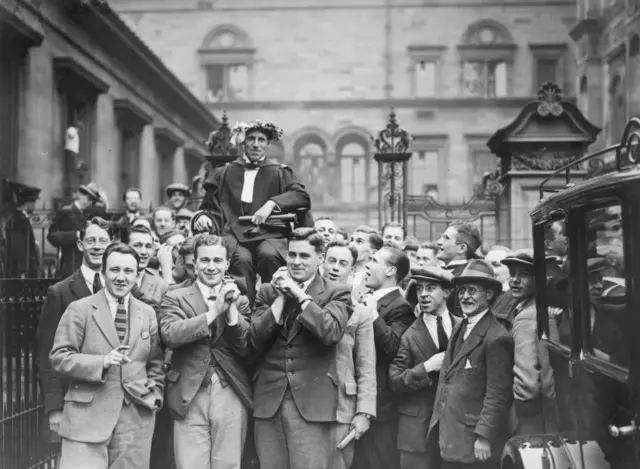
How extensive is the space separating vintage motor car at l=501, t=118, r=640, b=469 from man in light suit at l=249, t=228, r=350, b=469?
1.37m

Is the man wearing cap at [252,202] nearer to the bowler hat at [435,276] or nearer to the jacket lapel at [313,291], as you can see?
the jacket lapel at [313,291]

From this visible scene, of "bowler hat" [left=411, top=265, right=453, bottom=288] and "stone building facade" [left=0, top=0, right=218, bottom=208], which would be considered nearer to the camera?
"bowler hat" [left=411, top=265, right=453, bottom=288]

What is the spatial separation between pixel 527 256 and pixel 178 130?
2543 centimetres

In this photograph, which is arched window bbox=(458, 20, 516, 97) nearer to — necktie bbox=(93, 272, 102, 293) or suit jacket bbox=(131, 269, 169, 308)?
suit jacket bbox=(131, 269, 169, 308)

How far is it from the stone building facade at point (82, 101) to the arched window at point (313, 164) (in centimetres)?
1033

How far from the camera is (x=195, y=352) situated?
6109 millimetres

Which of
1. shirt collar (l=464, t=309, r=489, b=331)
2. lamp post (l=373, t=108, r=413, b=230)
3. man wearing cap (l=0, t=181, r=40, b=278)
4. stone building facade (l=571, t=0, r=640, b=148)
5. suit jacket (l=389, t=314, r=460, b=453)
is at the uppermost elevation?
stone building facade (l=571, t=0, r=640, b=148)

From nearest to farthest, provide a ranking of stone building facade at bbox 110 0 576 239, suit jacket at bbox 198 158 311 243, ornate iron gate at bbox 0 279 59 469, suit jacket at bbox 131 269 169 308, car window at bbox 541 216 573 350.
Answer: car window at bbox 541 216 573 350, suit jacket at bbox 131 269 169 308, ornate iron gate at bbox 0 279 59 469, suit jacket at bbox 198 158 311 243, stone building facade at bbox 110 0 576 239

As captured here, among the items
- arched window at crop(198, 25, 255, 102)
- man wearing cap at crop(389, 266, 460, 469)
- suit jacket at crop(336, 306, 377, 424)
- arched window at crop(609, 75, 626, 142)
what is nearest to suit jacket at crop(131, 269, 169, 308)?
suit jacket at crop(336, 306, 377, 424)

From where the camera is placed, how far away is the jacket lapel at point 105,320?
19.2 ft

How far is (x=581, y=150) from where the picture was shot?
44.8 ft

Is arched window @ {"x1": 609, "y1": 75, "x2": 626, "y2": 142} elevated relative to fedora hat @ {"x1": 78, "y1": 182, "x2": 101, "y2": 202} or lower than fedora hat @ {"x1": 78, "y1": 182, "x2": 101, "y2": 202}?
elevated

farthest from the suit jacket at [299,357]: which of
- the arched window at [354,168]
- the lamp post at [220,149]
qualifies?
the arched window at [354,168]

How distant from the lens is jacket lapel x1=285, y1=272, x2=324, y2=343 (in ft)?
20.0
